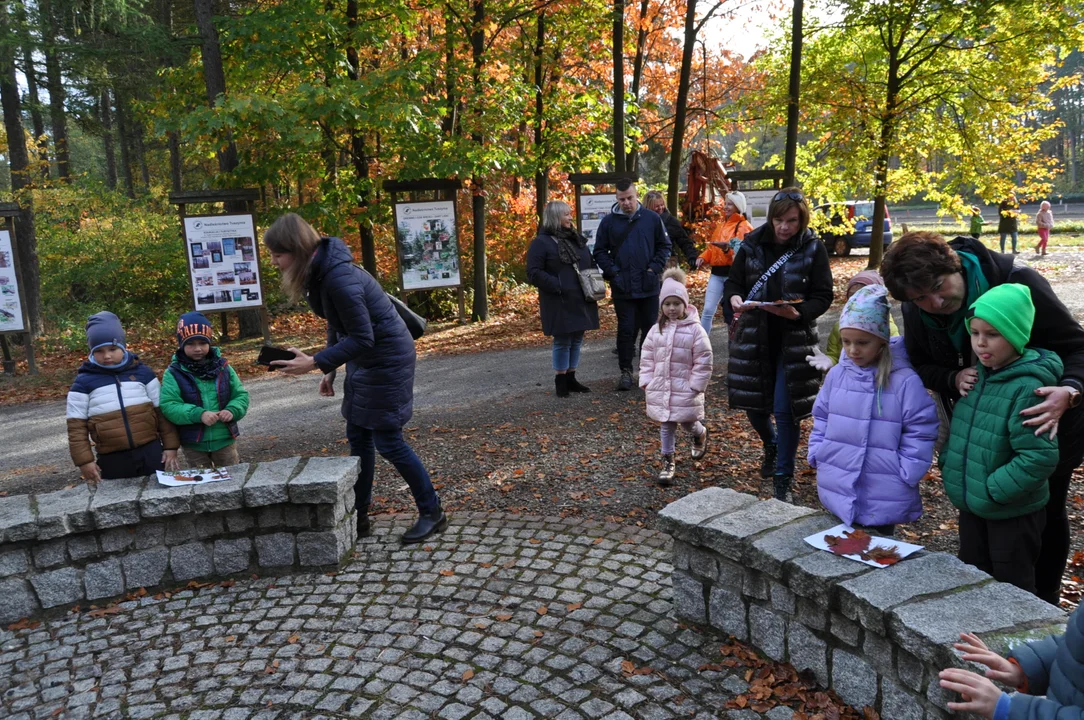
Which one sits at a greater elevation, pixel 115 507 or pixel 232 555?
pixel 115 507

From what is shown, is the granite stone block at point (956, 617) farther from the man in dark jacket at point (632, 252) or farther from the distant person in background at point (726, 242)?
the distant person in background at point (726, 242)

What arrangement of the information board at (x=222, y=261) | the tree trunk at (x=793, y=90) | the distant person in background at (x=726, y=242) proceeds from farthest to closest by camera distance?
the tree trunk at (x=793, y=90), the information board at (x=222, y=261), the distant person in background at (x=726, y=242)

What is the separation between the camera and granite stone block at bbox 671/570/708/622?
3889 millimetres

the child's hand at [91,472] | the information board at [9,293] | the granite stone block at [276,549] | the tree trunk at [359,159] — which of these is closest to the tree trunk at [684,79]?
the tree trunk at [359,159]

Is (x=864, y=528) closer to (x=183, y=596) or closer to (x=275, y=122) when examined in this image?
(x=183, y=596)

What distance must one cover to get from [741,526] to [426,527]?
2.22 metres

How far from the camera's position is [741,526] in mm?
3725

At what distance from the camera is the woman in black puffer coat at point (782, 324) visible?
504 centimetres

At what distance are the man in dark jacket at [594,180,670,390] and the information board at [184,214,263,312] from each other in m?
5.98

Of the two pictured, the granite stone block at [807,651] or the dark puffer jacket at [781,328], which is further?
the dark puffer jacket at [781,328]

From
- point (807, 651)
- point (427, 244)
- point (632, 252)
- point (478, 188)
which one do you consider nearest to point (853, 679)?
point (807, 651)

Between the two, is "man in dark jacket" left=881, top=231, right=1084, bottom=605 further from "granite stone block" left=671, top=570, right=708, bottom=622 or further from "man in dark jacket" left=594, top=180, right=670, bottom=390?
"man in dark jacket" left=594, top=180, right=670, bottom=390

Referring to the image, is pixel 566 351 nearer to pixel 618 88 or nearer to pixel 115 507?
pixel 115 507

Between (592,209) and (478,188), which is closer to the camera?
(592,209)
